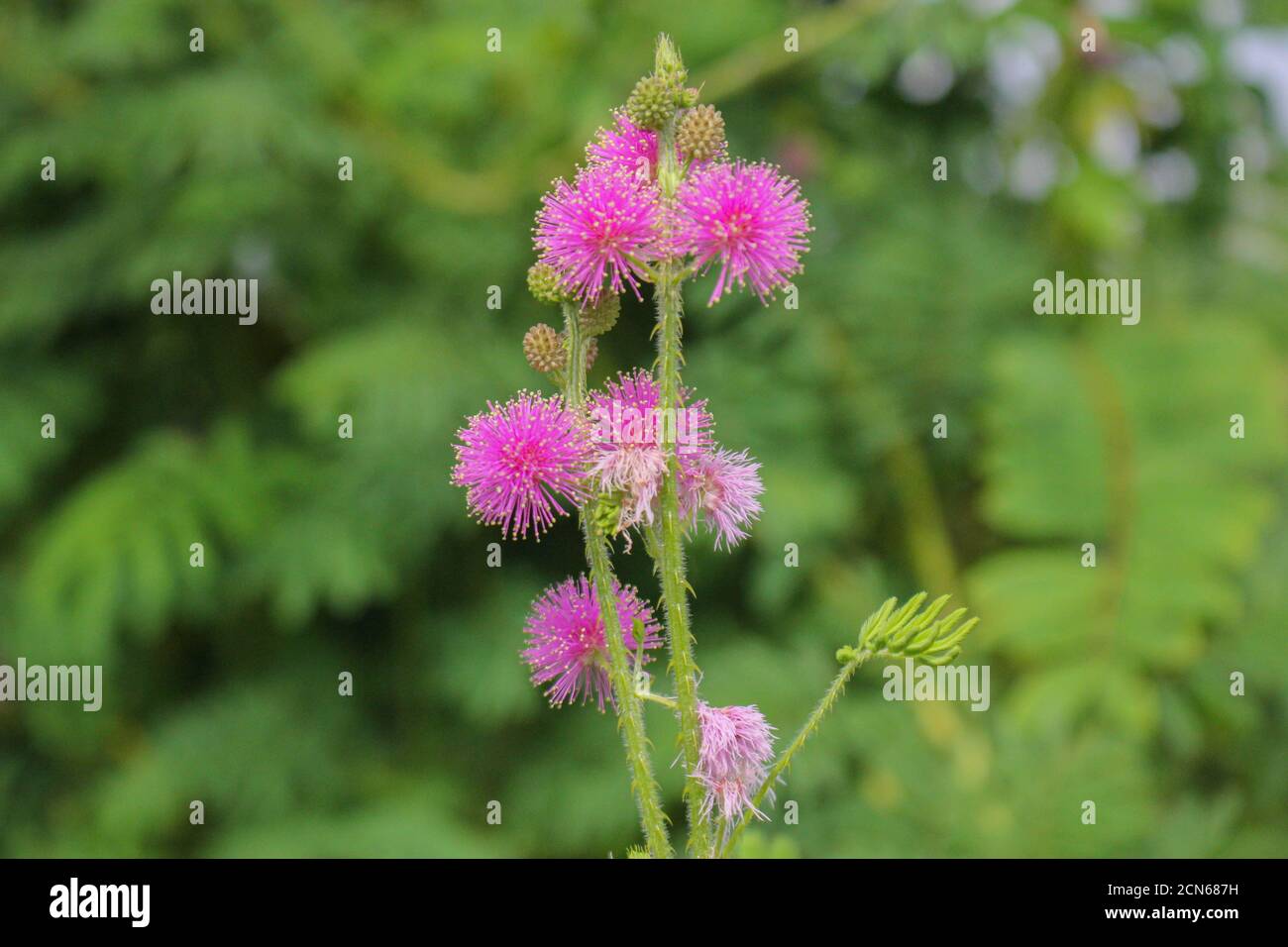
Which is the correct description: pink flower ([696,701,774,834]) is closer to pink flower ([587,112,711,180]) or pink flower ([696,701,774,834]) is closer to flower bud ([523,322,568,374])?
flower bud ([523,322,568,374])

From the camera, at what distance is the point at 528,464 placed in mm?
896

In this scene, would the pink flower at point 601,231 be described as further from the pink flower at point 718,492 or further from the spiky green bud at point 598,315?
the pink flower at point 718,492

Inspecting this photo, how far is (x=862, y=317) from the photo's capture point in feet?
11.3

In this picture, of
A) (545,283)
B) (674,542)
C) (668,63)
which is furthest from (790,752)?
(668,63)

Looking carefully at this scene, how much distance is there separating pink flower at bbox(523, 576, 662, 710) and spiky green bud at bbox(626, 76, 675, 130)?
1.12 feet

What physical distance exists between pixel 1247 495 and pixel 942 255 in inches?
39.6

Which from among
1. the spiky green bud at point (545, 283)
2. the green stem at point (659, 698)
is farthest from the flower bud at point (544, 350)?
the green stem at point (659, 698)

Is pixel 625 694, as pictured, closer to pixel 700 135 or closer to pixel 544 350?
pixel 544 350

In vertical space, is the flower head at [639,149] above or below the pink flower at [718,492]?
above

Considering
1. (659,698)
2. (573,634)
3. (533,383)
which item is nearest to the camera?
(659,698)

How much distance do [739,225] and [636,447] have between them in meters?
0.17

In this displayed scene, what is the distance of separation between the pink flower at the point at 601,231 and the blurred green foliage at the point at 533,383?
1.94 m

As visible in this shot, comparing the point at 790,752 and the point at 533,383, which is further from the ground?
the point at 533,383

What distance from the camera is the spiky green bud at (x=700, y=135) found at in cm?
89
